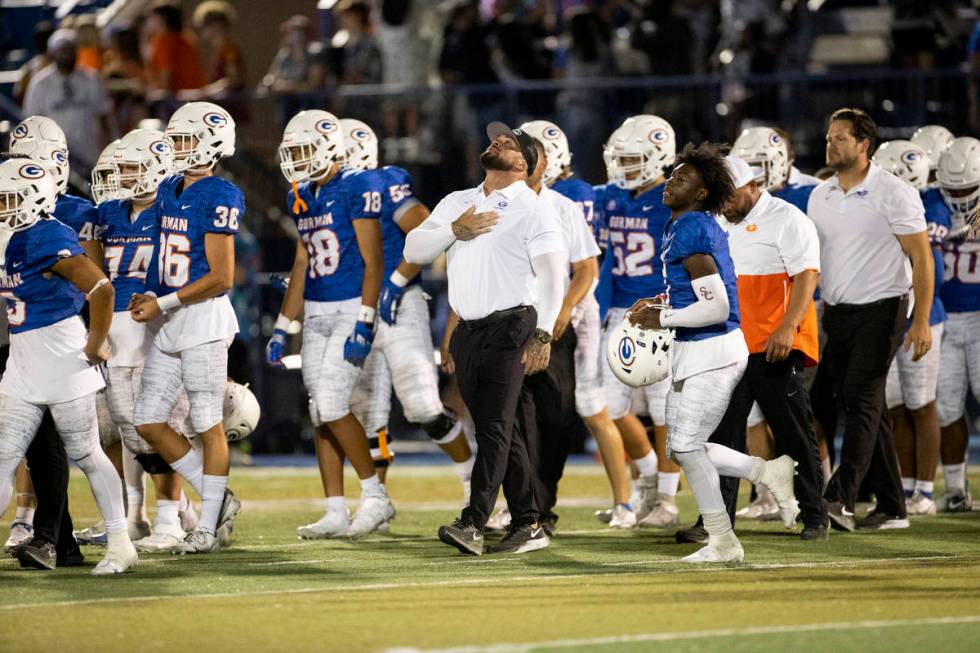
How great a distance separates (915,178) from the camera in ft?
34.3

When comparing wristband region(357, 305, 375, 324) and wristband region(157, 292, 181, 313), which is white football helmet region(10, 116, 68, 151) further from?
wristband region(357, 305, 375, 324)

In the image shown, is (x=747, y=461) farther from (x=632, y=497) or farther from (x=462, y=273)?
(x=632, y=497)

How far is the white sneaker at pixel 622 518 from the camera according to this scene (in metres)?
9.73

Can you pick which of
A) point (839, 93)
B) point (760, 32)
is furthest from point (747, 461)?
point (760, 32)

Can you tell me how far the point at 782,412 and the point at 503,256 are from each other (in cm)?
168

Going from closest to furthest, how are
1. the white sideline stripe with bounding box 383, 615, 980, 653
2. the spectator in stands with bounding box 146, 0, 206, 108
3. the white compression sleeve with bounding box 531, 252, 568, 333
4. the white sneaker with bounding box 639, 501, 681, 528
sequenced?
the white sideline stripe with bounding box 383, 615, 980, 653, the white compression sleeve with bounding box 531, 252, 568, 333, the white sneaker with bounding box 639, 501, 681, 528, the spectator in stands with bounding box 146, 0, 206, 108

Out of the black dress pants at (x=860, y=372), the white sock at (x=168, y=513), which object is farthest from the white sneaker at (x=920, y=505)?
the white sock at (x=168, y=513)

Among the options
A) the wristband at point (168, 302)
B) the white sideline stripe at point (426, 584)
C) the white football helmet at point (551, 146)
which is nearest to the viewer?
the white sideline stripe at point (426, 584)

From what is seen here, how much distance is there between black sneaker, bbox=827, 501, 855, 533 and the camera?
9234mm

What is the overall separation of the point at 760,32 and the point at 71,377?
31.8 feet

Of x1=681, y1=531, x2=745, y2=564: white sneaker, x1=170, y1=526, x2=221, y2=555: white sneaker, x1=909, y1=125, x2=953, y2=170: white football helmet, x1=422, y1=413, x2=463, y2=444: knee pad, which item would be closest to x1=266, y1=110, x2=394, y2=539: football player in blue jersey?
x1=422, y1=413, x2=463, y2=444: knee pad

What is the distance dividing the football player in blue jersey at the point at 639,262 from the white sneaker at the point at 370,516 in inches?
52.1

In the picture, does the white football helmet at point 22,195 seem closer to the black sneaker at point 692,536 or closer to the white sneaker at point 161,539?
the white sneaker at point 161,539

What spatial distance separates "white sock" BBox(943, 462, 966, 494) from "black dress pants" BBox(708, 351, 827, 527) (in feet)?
6.34
